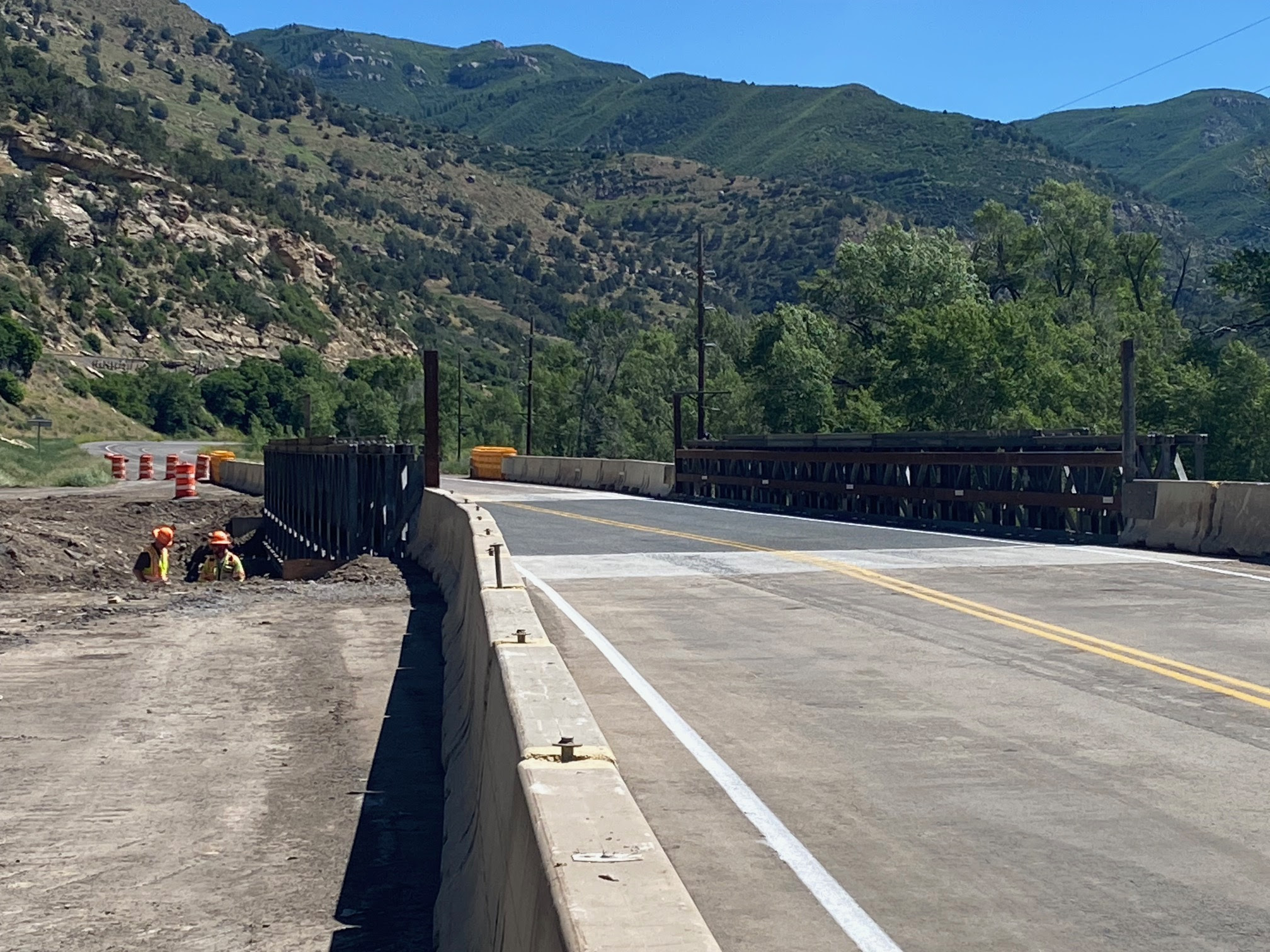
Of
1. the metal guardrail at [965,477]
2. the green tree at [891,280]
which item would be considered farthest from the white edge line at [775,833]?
the green tree at [891,280]

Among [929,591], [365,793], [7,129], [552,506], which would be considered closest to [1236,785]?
[365,793]

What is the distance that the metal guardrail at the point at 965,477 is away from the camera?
75.6 feet

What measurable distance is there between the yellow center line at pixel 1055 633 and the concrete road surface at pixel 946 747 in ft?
0.14

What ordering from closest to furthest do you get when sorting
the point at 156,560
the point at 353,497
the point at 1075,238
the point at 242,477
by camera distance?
the point at 353,497 < the point at 156,560 < the point at 242,477 < the point at 1075,238

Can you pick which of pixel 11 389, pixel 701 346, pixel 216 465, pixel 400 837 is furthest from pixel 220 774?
pixel 11 389

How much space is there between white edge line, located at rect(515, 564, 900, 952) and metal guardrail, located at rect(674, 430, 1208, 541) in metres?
13.7

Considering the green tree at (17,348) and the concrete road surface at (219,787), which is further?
the green tree at (17,348)

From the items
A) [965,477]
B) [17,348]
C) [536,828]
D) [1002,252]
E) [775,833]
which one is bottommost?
[775,833]

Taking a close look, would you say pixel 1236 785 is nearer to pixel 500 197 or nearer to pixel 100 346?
pixel 100 346

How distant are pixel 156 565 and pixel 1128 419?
15.3 metres

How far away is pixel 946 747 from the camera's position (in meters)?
8.45

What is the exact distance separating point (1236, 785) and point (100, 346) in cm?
9978

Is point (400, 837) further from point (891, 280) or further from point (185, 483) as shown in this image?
point (891, 280)

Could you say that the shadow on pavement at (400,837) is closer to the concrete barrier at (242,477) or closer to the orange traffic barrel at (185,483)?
the orange traffic barrel at (185,483)
